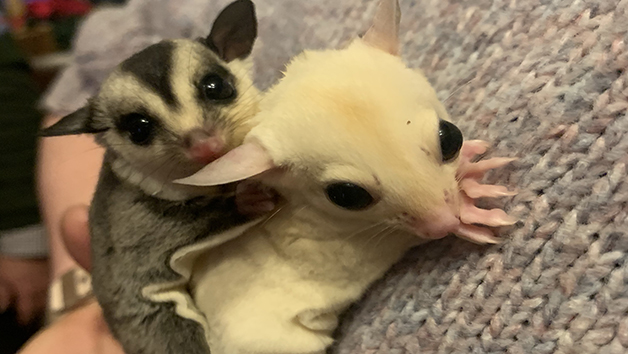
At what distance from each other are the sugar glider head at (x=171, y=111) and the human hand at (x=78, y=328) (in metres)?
0.37

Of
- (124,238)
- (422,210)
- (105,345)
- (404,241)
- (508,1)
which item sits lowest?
(105,345)

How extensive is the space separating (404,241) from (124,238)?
22.6 inches

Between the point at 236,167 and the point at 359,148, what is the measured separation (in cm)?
18

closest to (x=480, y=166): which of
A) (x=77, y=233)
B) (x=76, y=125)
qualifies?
(x=76, y=125)

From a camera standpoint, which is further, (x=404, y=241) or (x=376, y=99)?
(x=404, y=241)

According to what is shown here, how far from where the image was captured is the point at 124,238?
1.06 m

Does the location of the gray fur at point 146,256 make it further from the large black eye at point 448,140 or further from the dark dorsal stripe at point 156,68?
the large black eye at point 448,140

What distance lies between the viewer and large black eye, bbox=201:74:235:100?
1.05 meters

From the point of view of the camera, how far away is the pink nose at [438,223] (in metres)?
0.69

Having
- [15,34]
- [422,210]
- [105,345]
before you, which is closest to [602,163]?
[422,210]

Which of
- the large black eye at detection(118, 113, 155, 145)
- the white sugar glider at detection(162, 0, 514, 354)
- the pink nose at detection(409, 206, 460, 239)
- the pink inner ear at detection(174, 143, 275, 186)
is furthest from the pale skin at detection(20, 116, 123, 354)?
the pink nose at detection(409, 206, 460, 239)

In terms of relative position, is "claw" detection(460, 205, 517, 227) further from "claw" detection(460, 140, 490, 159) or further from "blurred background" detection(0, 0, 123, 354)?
"blurred background" detection(0, 0, 123, 354)

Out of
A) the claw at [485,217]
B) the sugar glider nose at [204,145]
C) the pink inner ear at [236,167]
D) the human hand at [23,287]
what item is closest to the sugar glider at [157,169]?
the sugar glider nose at [204,145]

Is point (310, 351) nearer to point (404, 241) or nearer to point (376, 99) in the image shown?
point (404, 241)
